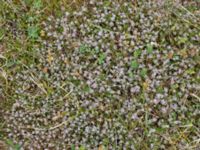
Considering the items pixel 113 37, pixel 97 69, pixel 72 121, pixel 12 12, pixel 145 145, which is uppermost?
pixel 12 12

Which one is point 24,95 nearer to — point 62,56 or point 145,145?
point 62,56

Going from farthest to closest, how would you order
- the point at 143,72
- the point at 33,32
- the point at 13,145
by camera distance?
the point at 33,32, the point at 13,145, the point at 143,72

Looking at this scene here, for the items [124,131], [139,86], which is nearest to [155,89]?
[139,86]

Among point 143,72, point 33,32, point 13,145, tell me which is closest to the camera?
point 143,72

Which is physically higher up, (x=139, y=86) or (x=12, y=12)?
(x=12, y=12)

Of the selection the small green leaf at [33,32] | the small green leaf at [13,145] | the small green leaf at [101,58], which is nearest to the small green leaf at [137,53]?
the small green leaf at [101,58]

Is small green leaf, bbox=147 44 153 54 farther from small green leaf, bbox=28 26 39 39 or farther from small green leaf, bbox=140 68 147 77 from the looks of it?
small green leaf, bbox=28 26 39 39

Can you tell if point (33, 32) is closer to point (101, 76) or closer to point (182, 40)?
point (101, 76)

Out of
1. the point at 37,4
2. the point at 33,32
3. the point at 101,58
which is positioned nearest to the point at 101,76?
the point at 101,58

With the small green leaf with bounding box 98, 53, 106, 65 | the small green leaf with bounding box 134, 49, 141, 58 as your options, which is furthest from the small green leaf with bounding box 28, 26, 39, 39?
the small green leaf with bounding box 134, 49, 141, 58
